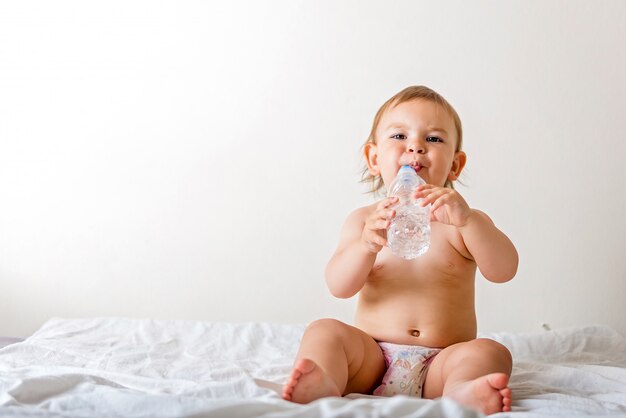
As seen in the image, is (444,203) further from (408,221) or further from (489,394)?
(489,394)

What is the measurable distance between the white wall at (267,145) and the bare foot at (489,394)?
112 centimetres

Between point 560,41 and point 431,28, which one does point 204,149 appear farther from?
point 560,41

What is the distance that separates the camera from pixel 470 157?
2.20m

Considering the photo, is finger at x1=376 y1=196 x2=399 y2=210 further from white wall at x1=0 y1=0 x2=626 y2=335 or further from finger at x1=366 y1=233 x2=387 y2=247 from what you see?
white wall at x1=0 y1=0 x2=626 y2=335

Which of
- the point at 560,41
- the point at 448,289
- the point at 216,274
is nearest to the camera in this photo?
the point at 448,289

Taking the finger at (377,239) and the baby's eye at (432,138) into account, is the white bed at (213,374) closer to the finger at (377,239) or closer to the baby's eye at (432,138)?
the finger at (377,239)

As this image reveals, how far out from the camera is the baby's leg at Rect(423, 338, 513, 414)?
3.72ft

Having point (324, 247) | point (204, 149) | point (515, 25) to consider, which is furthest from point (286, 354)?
point (515, 25)

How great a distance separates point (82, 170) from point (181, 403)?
1463mm

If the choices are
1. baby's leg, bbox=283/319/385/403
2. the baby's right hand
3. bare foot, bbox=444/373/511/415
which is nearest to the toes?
bare foot, bbox=444/373/511/415

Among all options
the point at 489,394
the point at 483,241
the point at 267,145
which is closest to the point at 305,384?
the point at 489,394

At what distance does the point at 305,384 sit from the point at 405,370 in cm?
32

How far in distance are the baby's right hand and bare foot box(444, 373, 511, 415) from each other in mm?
331

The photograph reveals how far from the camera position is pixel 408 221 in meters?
1.47
